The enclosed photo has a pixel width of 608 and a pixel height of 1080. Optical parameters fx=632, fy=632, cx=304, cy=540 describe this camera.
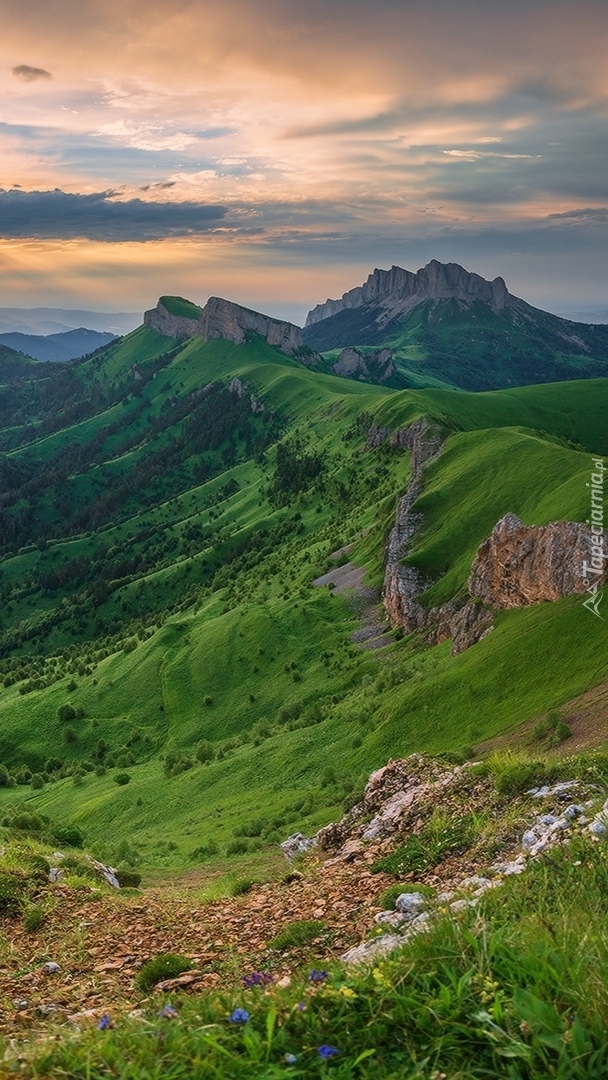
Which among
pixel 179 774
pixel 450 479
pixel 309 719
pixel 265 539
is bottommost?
pixel 179 774

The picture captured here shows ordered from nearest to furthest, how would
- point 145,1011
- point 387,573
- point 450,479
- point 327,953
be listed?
point 145,1011, point 327,953, point 387,573, point 450,479

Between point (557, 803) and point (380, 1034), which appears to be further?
point (557, 803)

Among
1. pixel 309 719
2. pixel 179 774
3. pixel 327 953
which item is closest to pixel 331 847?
pixel 327 953

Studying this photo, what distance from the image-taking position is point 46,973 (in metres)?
10.2

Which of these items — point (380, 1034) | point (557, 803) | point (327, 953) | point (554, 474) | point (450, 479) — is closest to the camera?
→ point (380, 1034)

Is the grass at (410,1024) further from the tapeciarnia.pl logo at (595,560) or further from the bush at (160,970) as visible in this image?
the tapeciarnia.pl logo at (595,560)

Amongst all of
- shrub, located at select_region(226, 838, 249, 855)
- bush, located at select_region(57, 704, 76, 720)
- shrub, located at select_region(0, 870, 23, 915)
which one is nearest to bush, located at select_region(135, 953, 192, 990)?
shrub, located at select_region(0, 870, 23, 915)

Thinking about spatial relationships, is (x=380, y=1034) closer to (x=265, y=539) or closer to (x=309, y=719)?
(x=309, y=719)

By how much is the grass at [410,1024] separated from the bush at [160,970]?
3.34 m

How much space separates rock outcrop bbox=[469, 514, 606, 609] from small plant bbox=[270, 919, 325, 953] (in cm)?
3355

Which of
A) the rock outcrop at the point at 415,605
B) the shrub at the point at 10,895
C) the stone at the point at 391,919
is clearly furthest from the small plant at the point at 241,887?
the rock outcrop at the point at 415,605

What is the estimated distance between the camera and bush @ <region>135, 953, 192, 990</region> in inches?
356

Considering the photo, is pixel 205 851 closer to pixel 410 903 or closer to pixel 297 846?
pixel 297 846

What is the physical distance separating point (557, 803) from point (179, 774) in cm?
5221
